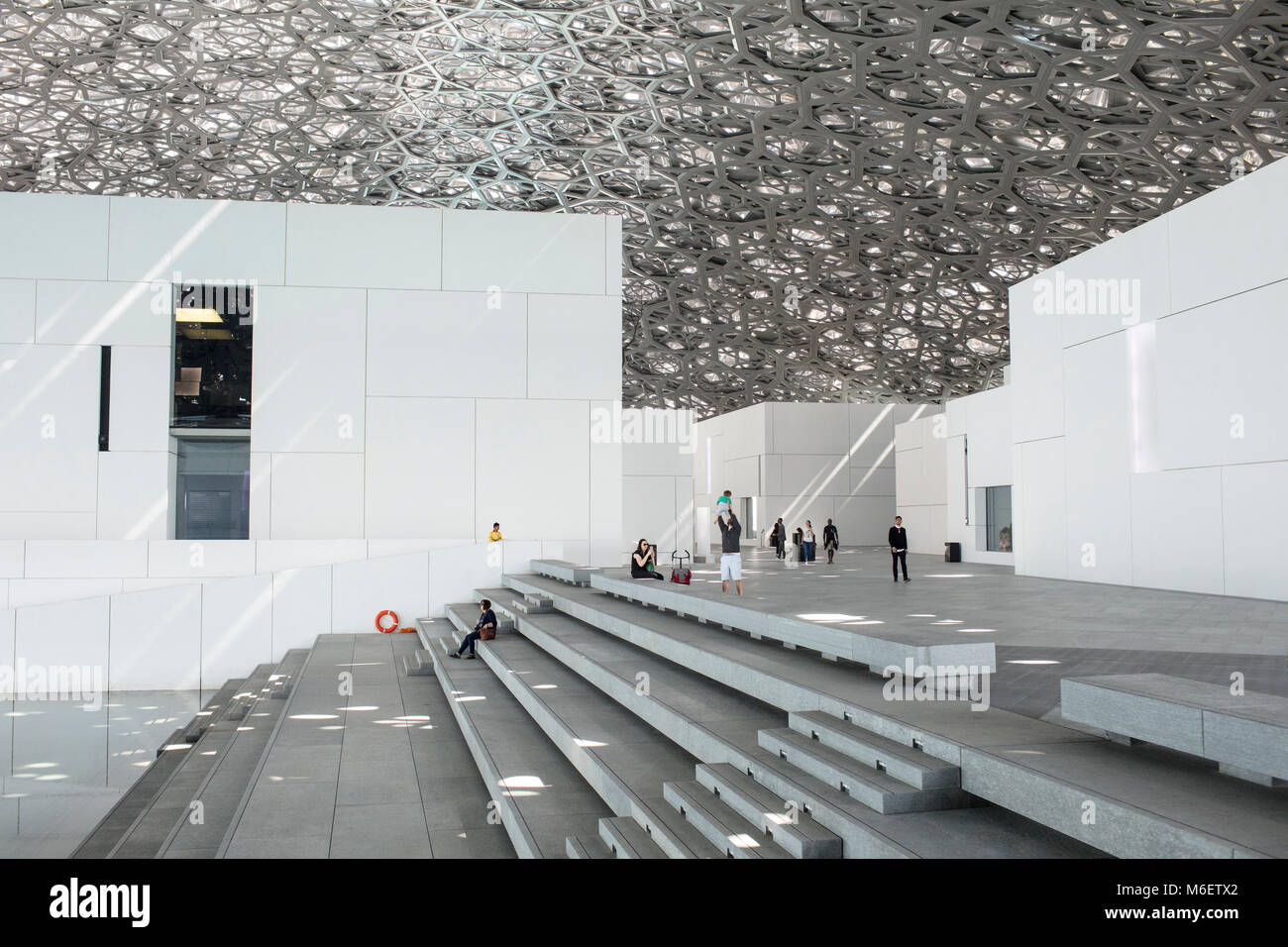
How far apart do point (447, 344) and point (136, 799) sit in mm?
12827

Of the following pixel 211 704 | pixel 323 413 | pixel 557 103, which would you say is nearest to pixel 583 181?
pixel 557 103

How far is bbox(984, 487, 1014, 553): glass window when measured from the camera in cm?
2494

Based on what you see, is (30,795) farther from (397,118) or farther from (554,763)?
(397,118)

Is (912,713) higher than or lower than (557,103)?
lower

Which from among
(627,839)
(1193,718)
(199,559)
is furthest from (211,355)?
(1193,718)

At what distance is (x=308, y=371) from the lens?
778 inches

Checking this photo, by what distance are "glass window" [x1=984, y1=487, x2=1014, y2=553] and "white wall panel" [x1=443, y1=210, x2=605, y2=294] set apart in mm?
12697

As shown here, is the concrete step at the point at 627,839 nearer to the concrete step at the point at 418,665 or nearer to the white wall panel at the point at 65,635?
the concrete step at the point at 418,665

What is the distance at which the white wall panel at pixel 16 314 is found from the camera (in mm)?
19031

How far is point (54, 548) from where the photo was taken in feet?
55.2

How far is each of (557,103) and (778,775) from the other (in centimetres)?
3440

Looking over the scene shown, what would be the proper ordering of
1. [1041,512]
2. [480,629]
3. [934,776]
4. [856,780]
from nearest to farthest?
[934,776] < [856,780] < [480,629] < [1041,512]

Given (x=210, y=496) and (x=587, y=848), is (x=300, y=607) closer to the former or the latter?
(x=210, y=496)
